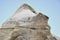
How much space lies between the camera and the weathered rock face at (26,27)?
20.9ft

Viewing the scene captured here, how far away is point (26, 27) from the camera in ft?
21.6

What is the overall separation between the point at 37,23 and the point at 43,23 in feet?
0.63

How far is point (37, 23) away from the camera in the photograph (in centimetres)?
661

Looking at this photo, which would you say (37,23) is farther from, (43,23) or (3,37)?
(3,37)

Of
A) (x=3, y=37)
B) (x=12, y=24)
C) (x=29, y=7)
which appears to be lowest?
(x=3, y=37)

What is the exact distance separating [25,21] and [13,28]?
0.46 metres

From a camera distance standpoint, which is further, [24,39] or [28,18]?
[28,18]

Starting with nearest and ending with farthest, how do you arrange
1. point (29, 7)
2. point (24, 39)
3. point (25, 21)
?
A: point (24, 39)
point (25, 21)
point (29, 7)

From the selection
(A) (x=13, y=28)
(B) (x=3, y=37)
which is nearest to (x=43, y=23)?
(A) (x=13, y=28)

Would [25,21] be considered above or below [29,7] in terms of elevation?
below

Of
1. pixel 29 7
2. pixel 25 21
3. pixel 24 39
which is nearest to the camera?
pixel 24 39

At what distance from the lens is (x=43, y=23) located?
6.61 metres

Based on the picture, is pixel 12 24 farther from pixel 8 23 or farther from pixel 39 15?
pixel 39 15

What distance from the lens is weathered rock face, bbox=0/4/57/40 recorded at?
6.38 m
